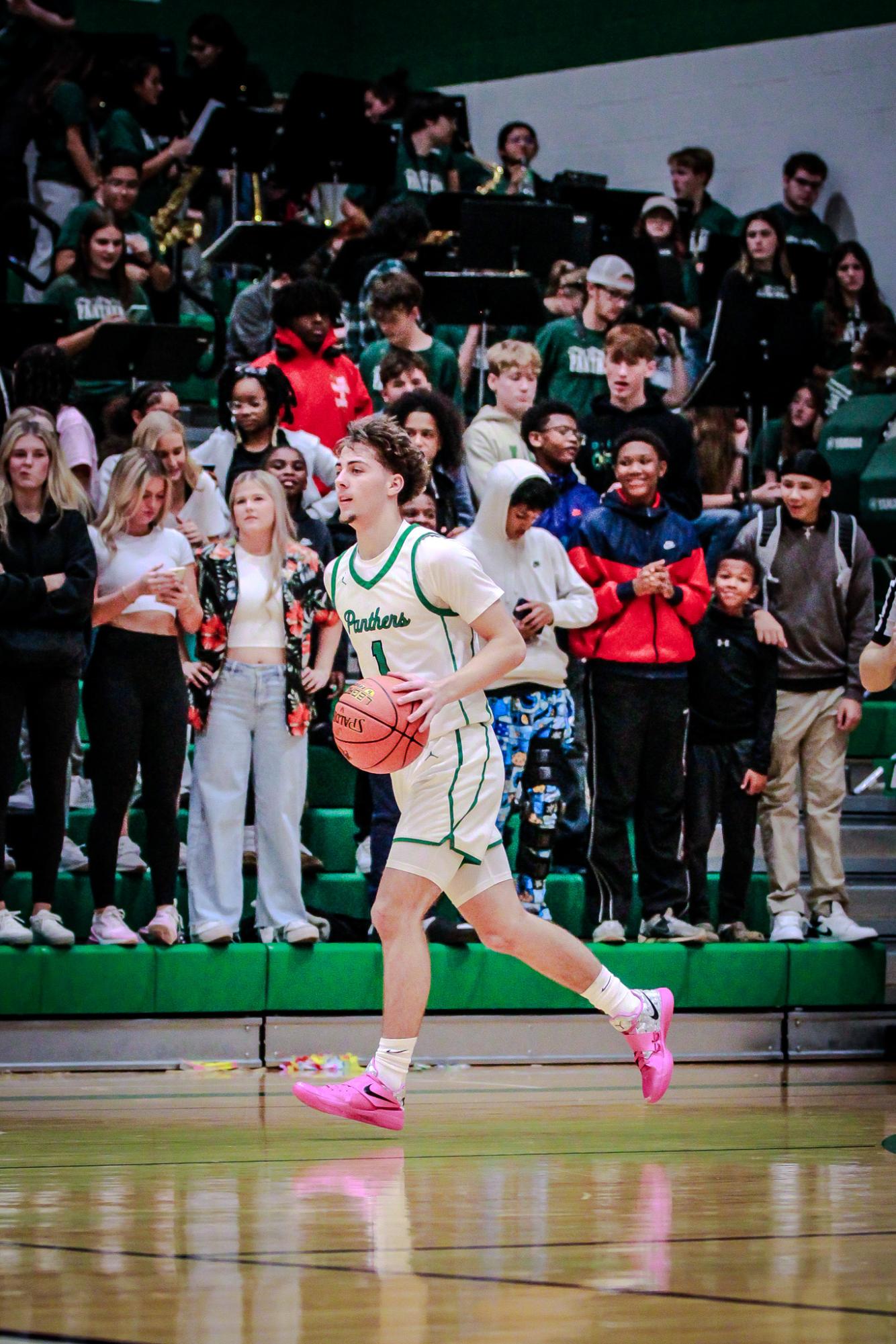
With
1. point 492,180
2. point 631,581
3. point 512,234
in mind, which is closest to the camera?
point 631,581

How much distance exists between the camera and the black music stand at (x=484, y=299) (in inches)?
373

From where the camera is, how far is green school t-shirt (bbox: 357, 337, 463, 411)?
866cm

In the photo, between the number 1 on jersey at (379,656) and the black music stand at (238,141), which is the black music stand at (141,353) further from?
the number 1 on jersey at (379,656)

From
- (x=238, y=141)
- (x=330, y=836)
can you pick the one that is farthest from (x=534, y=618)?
(x=238, y=141)

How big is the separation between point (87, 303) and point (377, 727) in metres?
5.53

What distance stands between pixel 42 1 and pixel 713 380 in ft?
17.5

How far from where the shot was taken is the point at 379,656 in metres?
4.85

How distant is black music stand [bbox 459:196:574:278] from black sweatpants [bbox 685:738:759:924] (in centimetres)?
366

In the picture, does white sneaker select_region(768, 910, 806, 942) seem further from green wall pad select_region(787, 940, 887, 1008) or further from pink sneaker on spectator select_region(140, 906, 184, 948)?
pink sneaker on spectator select_region(140, 906, 184, 948)

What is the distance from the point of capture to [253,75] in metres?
13.1

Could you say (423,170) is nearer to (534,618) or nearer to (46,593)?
(534,618)

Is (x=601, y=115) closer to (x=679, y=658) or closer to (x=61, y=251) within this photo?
(x=61, y=251)

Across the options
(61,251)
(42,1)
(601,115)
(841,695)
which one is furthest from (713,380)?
(601,115)

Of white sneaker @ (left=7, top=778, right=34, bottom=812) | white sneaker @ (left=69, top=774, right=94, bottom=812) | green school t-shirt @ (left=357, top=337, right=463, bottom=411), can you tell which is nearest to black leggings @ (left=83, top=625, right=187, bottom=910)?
white sneaker @ (left=7, top=778, right=34, bottom=812)
